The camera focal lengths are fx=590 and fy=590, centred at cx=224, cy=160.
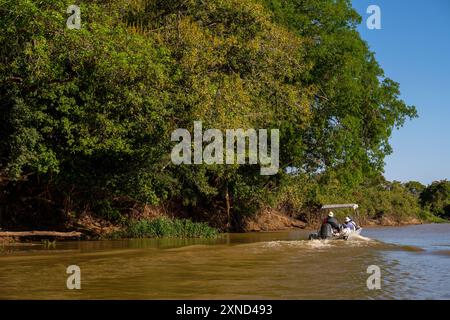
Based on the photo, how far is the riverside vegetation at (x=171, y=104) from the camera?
21.5 m

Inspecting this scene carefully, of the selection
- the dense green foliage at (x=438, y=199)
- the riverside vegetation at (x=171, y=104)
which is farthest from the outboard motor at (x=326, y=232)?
the dense green foliage at (x=438, y=199)

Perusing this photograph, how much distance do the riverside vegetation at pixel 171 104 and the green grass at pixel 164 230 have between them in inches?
3.9

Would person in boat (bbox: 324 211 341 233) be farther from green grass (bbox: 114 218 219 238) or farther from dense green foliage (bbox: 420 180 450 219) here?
dense green foliage (bbox: 420 180 450 219)

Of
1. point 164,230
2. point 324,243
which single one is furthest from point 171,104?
point 164,230

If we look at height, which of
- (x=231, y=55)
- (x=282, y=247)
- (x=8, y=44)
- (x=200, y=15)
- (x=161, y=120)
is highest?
(x=200, y=15)

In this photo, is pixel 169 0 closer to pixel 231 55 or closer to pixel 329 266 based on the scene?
pixel 231 55

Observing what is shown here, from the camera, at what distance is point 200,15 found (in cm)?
2888

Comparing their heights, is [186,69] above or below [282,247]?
above

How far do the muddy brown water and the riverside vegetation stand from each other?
181 inches

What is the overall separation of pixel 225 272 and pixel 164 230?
56.0 ft

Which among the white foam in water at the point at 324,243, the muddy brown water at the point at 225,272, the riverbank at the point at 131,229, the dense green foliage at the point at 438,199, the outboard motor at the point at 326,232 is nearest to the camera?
the muddy brown water at the point at 225,272

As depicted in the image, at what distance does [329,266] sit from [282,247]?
7.52 meters

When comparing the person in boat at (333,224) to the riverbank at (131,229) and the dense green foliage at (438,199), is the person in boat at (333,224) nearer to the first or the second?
A: the riverbank at (131,229)
